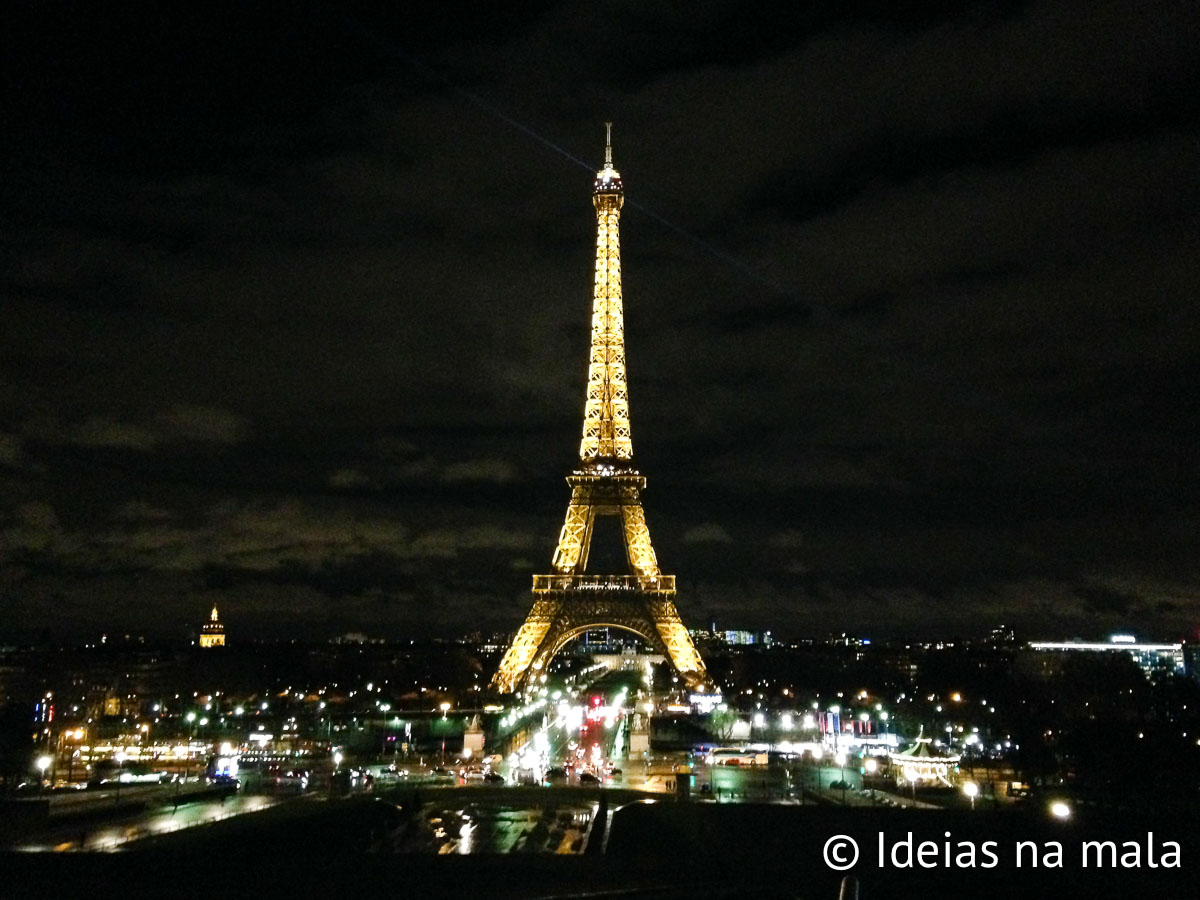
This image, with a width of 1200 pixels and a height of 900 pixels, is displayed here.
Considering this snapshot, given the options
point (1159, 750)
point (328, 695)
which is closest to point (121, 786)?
point (1159, 750)

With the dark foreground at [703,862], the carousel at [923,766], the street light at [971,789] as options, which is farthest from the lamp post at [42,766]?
the street light at [971,789]

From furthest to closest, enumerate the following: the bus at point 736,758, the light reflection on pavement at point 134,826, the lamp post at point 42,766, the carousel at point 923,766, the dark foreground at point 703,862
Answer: the bus at point 736,758, the lamp post at point 42,766, the carousel at point 923,766, the light reflection on pavement at point 134,826, the dark foreground at point 703,862

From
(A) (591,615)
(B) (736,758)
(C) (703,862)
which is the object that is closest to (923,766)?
(B) (736,758)

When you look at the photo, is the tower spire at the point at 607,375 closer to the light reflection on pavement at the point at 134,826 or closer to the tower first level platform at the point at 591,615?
the tower first level platform at the point at 591,615

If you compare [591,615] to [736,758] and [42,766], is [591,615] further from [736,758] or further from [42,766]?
[42,766]

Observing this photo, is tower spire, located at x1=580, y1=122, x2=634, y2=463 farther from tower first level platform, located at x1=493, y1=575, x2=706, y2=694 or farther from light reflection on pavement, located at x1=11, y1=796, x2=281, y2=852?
light reflection on pavement, located at x1=11, y1=796, x2=281, y2=852

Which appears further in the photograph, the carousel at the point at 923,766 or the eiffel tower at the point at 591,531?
the eiffel tower at the point at 591,531

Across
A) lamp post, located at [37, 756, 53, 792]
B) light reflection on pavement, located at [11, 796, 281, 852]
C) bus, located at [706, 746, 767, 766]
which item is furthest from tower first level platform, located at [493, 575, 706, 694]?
light reflection on pavement, located at [11, 796, 281, 852]
